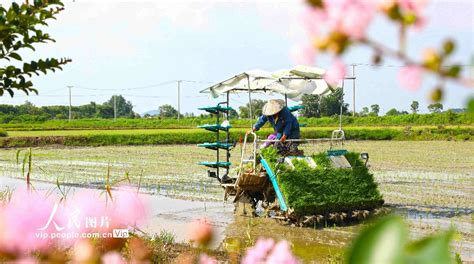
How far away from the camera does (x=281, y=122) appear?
8.63 meters

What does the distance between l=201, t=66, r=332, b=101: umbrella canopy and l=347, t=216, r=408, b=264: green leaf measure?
8448 millimetres

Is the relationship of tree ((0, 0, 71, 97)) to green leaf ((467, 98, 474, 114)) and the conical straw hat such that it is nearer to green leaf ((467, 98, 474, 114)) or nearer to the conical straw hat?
green leaf ((467, 98, 474, 114))

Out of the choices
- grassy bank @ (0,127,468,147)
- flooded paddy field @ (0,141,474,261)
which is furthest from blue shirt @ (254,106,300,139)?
grassy bank @ (0,127,468,147)

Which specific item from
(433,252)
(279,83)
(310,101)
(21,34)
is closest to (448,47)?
(433,252)

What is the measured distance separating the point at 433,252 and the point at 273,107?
26.8 ft

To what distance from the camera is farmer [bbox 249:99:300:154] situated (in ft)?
27.9

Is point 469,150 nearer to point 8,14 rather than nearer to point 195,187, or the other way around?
point 195,187

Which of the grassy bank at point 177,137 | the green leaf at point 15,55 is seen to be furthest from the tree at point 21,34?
the grassy bank at point 177,137

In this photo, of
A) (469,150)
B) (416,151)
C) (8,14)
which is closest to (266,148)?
(8,14)

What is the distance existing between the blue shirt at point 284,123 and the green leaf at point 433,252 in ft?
26.8

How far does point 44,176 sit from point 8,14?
47.8ft

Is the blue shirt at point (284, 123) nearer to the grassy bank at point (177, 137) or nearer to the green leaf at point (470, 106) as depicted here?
the green leaf at point (470, 106)

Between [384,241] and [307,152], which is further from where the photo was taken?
[307,152]

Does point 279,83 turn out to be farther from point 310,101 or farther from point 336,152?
point 310,101
